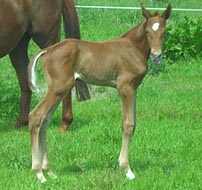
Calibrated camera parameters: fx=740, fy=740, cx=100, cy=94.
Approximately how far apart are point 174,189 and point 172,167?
→ 2.32 ft

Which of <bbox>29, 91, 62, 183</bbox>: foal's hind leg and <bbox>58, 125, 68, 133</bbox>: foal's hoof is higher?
<bbox>29, 91, 62, 183</bbox>: foal's hind leg

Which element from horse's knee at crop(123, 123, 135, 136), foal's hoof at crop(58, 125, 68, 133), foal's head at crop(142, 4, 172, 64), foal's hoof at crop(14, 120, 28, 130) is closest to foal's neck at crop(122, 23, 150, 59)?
foal's head at crop(142, 4, 172, 64)

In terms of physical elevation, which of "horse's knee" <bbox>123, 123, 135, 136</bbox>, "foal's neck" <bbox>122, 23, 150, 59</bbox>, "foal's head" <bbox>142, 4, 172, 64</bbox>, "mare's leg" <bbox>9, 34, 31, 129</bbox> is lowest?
"mare's leg" <bbox>9, 34, 31, 129</bbox>

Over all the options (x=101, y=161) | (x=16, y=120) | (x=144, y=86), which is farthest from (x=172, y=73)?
(x=101, y=161)

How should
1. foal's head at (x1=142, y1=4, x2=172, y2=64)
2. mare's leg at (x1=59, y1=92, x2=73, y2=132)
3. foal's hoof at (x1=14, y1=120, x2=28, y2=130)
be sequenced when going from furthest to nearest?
foal's hoof at (x1=14, y1=120, x2=28, y2=130) < mare's leg at (x1=59, y1=92, x2=73, y2=132) < foal's head at (x1=142, y1=4, x2=172, y2=64)

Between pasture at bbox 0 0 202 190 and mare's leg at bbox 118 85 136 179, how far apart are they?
0.27 ft

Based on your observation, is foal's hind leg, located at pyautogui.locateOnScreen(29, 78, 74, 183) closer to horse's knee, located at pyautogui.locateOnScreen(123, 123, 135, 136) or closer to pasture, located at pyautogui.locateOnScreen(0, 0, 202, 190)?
pasture, located at pyautogui.locateOnScreen(0, 0, 202, 190)

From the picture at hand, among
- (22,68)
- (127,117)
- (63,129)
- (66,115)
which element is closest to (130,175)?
(127,117)

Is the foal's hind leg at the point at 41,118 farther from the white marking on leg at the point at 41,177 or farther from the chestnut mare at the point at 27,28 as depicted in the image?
the chestnut mare at the point at 27,28

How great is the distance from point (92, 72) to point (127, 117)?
0.52 m

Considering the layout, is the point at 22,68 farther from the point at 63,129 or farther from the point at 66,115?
the point at 63,129

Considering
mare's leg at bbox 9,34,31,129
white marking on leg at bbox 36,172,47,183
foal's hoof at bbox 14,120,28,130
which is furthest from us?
mare's leg at bbox 9,34,31,129

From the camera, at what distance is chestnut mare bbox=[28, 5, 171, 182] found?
6.64 metres

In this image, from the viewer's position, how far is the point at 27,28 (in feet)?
29.9
